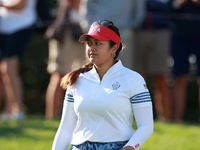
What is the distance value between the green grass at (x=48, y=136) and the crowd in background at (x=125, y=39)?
1.86ft

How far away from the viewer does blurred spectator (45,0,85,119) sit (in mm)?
6480

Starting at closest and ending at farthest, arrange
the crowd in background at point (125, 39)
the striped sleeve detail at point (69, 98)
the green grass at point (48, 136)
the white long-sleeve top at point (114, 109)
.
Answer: the white long-sleeve top at point (114, 109) < the striped sleeve detail at point (69, 98) < the green grass at point (48, 136) < the crowd in background at point (125, 39)

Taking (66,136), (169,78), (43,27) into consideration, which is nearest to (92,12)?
(43,27)

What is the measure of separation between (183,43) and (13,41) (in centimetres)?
268

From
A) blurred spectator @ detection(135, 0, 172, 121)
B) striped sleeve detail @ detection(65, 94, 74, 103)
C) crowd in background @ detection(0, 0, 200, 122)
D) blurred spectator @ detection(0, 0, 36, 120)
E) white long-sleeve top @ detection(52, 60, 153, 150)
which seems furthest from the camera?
blurred spectator @ detection(135, 0, 172, 121)

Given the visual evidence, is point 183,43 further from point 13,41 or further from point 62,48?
point 13,41

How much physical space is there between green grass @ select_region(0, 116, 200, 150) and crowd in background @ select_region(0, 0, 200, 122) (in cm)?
57

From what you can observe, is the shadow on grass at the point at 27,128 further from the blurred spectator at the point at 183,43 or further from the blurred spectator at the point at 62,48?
the blurred spectator at the point at 183,43

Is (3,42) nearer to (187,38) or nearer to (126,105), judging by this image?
(187,38)

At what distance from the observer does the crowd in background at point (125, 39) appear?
20.3 ft

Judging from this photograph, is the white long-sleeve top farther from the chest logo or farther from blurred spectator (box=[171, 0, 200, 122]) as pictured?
blurred spectator (box=[171, 0, 200, 122])

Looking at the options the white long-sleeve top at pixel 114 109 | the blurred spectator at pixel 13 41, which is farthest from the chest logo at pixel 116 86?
the blurred spectator at pixel 13 41

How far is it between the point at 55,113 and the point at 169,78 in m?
4.78

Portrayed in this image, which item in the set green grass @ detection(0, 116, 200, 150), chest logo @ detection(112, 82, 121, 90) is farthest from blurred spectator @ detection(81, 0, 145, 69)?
chest logo @ detection(112, 82, 121, 90)
